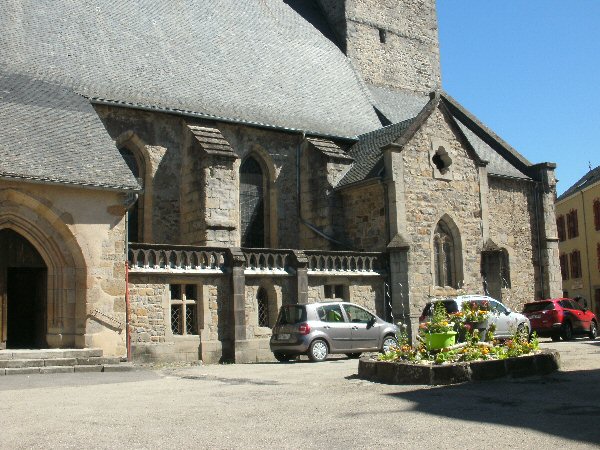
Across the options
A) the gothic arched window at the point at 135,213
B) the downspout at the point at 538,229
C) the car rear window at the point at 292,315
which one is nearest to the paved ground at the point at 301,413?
the car rear window at the point at 292,315

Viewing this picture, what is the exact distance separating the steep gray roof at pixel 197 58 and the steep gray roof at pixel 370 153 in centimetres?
100

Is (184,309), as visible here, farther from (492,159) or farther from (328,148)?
(492,159)

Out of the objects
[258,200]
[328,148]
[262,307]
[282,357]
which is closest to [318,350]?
[282,357]

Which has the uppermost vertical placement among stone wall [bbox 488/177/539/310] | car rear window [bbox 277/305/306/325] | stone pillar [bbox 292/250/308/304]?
stone wall [bbox 488/177/539/310]

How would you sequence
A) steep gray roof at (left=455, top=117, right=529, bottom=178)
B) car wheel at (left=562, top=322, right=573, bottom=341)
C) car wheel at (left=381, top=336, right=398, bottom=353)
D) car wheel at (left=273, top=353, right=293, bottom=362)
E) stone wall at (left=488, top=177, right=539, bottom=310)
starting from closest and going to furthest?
car wheel at (left=273, top=353, right=293, bottom=362) < car wheel at (left=381, top=336, right=398, bottom=353) < car wheel at (left=562, top=322, right=573, bottom=341) < stone wall at (left=488, top=177, right=539, bottom=310) < steep gray roof at (left=455, top=117, right=529, bottom=178)

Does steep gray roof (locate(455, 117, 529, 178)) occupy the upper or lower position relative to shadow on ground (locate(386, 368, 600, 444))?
upper

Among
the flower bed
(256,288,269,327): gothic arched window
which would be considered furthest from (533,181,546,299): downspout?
the flower bed

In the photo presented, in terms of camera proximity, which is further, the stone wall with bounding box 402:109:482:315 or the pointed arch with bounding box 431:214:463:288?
the pointed arch with bounding box 431:214:463:288

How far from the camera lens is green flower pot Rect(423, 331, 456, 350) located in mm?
11391

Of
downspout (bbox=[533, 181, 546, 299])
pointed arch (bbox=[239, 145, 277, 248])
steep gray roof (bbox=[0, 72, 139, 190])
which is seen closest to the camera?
steep gray roof (bbox=[0, 72, 139, 190])

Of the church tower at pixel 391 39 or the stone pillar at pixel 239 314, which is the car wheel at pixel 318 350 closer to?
the stone pillar at pixel 239 314

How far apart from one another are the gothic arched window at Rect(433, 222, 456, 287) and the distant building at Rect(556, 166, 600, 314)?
1989 cm

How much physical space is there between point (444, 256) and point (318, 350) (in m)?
8.45

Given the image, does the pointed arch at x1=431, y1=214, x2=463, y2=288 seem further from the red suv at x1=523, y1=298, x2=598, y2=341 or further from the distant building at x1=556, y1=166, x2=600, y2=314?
the distant building at x1=556, y1=166, x2=600, y2=314
